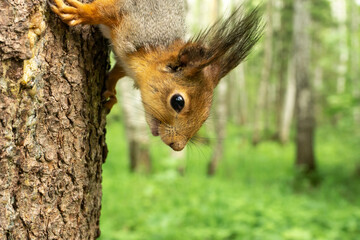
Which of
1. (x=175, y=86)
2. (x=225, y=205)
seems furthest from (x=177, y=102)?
(x=225, y=205)

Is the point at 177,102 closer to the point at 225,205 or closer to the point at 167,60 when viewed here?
the point at 167,60

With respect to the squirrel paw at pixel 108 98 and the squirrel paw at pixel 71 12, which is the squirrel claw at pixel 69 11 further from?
the squirrel paw at pixel 108 98

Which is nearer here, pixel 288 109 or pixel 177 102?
pixel 177 102

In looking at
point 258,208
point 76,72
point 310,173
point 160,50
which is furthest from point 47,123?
point 310,173

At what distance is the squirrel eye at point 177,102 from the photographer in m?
1.98

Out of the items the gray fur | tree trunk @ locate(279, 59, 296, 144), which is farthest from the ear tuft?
tree trunk @ locate(279, 59, 296, 144)

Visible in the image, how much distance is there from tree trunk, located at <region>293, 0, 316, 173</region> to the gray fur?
8972 millimetres

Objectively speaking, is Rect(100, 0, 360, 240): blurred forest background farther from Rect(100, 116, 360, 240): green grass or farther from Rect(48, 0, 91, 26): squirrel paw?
Rect(48, 0, 91, 26): squirrel paw

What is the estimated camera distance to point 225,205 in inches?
227

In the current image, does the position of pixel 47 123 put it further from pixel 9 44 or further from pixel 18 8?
pixel 18 8

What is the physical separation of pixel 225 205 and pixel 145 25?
4.25 meters

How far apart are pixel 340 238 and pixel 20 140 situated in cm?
477

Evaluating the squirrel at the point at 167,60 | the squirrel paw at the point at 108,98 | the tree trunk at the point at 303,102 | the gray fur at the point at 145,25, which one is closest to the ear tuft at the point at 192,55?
the squirrel at the point at 167,60

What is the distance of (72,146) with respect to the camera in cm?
168
